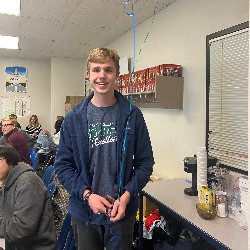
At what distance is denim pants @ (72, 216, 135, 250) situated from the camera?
1303 millimetres

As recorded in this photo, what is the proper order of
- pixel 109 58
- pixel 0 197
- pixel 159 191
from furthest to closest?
pixel 159 191 → pixel 0 197 → pixel 109 58

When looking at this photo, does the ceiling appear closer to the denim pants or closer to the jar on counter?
the jar on counter

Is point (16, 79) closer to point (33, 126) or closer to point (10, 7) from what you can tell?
point (33, 126)

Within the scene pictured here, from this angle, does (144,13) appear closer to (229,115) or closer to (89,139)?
(229,115)

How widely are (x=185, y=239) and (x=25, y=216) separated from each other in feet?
3.43

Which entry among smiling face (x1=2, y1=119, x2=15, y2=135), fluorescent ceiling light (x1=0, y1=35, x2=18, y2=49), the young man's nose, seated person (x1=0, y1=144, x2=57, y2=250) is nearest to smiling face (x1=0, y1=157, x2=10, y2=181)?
seated person (x1=0, y1=144, x2=57, y2=250)

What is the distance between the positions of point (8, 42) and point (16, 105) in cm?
213

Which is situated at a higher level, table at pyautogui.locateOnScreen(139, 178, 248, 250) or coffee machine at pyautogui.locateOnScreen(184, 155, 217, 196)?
coffee machine at pyautogui.locateOnScreen(184, 155, 217, 196)

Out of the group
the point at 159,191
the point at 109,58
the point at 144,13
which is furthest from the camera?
the point at 144,13

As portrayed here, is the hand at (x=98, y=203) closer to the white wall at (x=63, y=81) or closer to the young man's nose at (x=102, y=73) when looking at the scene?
the young man's nose at (x=102, y=73)

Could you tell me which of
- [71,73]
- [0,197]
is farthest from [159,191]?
[71,73]

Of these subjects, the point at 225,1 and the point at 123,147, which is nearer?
the point at 123,147

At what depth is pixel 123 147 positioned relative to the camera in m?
1.28

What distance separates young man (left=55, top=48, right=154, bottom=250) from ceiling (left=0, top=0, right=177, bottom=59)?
189 cm
